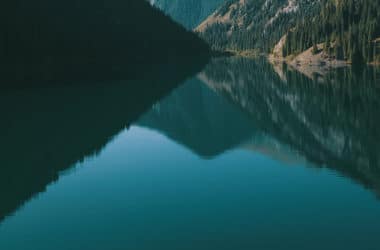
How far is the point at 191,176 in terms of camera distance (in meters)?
41.4

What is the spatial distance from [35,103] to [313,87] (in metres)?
62.6

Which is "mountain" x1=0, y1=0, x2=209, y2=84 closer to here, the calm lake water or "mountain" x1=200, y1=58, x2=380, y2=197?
the calm lake water

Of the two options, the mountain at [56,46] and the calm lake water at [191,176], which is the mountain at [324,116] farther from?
the mountain at [56,46]

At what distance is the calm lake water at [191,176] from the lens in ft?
91.0

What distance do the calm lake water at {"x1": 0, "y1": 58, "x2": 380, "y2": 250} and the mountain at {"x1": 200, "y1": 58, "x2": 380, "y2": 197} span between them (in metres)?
0.30

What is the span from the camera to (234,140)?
5844cm

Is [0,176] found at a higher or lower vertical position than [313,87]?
lower

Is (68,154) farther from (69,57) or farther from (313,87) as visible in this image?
(69,57)

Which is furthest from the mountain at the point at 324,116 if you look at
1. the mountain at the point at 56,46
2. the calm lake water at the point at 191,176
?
the mountain at the point at 56,46

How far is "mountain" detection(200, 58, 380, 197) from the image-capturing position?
45.6 m

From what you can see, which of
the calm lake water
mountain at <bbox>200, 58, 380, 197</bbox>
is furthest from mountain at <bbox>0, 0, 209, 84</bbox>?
mountain at <bbox>200, 58, 380, 197</bbox>

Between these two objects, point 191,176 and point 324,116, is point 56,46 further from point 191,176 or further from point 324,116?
point 191,176

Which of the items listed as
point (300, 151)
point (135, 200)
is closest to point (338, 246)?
point (135, 200)

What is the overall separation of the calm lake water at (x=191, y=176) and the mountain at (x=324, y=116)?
303 millimetres
